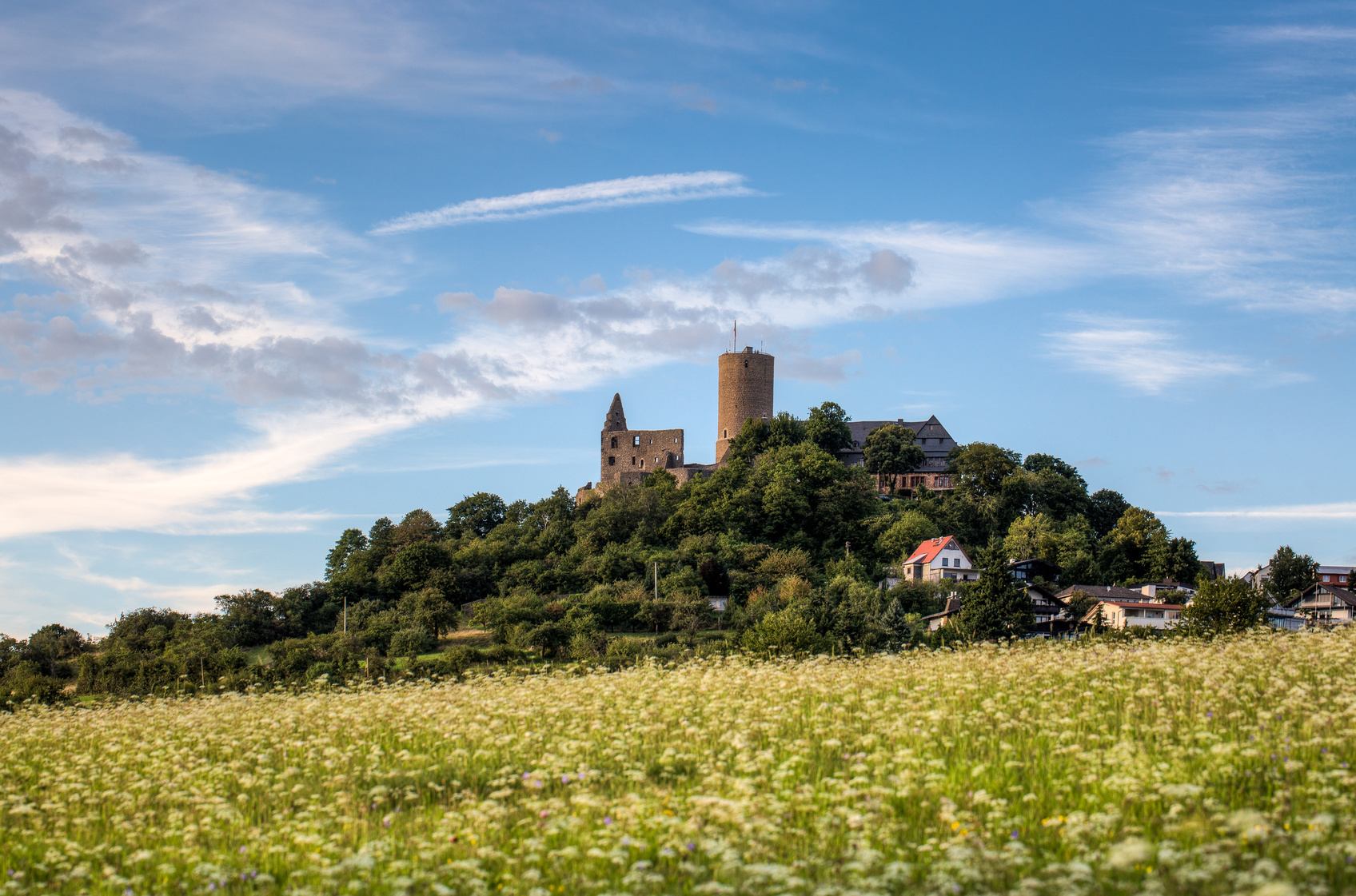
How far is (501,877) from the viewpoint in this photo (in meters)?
7.43

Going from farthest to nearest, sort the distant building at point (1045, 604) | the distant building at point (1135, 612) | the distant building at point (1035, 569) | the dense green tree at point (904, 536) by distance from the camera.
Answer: the dense green tree at point (904, 536) → the distant building at point (1035, 569) → the distant building at point (1045, 604) → the distant building at point (1135, 612)

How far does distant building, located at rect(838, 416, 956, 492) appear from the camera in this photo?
289 feet

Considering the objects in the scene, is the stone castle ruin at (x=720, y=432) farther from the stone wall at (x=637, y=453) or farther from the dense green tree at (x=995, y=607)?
the dense green tree at (x=995, y=607)

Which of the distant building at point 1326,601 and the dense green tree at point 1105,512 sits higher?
the dense green tree at point 1105,512

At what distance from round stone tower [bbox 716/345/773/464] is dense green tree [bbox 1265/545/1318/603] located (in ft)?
134

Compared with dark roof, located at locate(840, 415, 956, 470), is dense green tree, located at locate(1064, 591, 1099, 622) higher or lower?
lower

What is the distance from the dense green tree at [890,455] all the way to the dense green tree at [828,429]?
2.22 meters

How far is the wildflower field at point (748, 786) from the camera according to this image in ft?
22.6

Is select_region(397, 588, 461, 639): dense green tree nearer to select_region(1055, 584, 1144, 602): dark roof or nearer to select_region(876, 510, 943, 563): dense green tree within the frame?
select_region(876, 510, 943, 563): dense green tree

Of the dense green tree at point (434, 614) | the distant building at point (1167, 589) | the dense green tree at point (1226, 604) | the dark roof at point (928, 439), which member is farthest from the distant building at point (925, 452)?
the dense green tree at point (1226, 604)

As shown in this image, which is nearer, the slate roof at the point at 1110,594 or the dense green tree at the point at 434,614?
the dense green tree at the point at 434,614

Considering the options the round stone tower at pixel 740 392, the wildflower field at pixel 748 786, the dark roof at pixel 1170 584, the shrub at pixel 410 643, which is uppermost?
the round stone tower at pixel 740 392

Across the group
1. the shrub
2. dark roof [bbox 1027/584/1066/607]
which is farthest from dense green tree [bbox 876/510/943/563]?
the shrub

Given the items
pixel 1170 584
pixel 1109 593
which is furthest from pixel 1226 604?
pixel 1170 584
